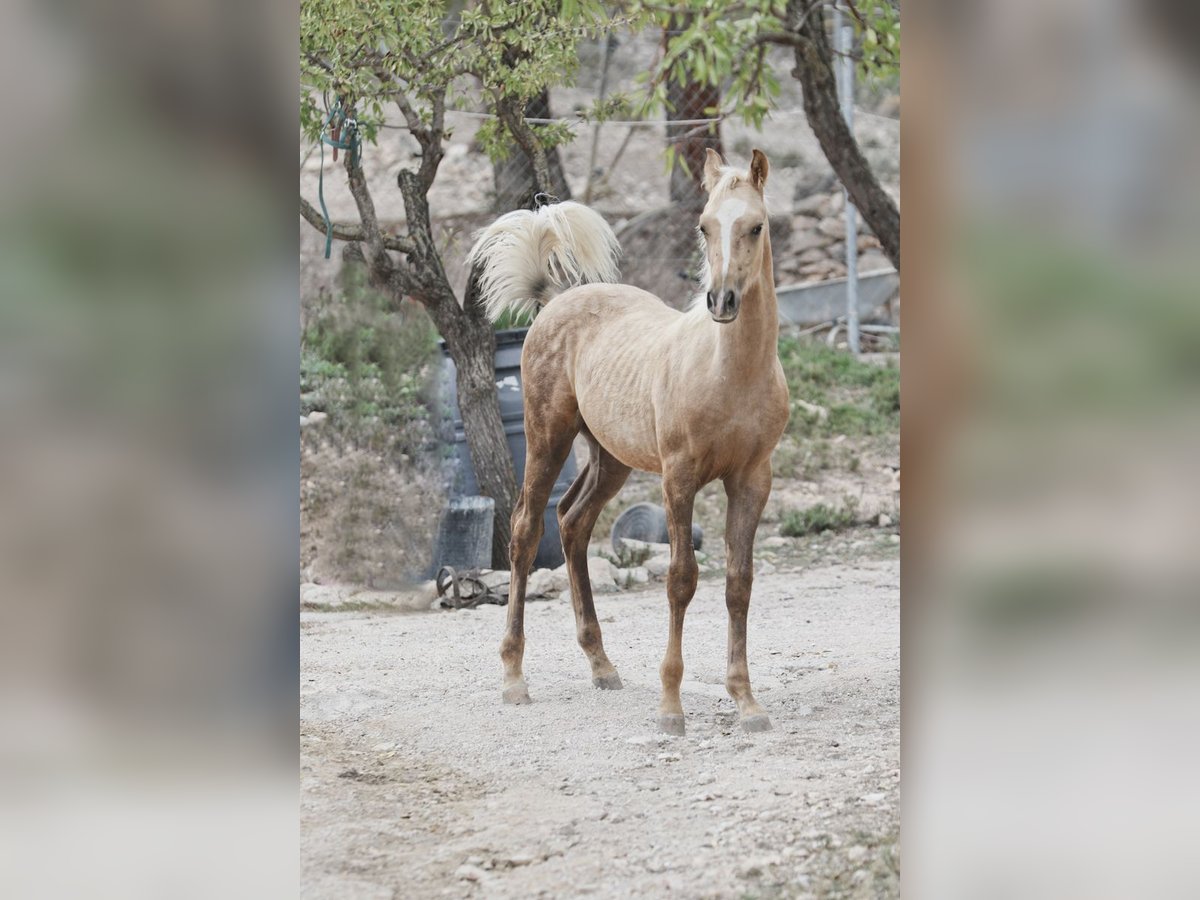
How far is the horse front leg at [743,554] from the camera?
3996 mm

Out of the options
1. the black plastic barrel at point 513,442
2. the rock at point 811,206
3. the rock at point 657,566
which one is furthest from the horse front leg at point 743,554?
the rock at point 811,206

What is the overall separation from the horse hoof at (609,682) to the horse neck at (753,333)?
143 cm

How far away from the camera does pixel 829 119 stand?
591 centimetres

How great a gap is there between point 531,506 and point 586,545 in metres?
0.26

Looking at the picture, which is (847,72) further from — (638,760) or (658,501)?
(638,760)

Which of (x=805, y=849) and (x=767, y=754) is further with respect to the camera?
(x=767, y=754)

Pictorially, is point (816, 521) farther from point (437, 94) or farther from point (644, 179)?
point (644, 179)

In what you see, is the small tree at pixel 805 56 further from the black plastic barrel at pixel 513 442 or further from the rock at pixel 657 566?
the rock at pixel 657 566

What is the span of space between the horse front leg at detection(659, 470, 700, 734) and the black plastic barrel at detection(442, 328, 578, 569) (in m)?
2.82

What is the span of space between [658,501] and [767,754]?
4055 millimetres
